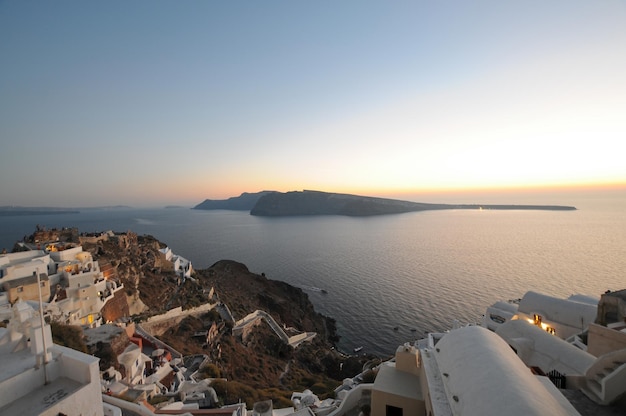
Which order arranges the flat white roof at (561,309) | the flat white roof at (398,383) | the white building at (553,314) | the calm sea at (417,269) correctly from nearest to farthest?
the flat white roof at (398,383) < the flat white roof at (561,309) < the white building at (553,314) < the calm sea at (417,269)

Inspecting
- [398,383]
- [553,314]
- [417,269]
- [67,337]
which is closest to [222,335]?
[67,337]

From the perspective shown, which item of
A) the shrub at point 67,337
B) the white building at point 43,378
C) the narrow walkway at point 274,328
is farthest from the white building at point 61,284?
the white building at point 43,378

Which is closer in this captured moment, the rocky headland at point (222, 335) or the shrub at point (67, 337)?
the shrub at point (67, 337)

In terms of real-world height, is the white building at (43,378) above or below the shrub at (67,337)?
above

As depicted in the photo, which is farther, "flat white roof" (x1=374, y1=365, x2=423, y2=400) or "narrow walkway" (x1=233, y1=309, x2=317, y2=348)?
"narrow walkway" (x1=233, y1=309, x2=317, y2=348)

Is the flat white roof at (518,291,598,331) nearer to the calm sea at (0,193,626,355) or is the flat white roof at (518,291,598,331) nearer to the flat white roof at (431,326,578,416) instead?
the flat white roof at (431,326,578,416)

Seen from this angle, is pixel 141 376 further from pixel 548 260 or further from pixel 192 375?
pixel 548 260

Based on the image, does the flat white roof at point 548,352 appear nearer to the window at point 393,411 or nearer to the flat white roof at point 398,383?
the flat white roof at point 398,383

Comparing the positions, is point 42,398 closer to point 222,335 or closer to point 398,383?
point 398,383

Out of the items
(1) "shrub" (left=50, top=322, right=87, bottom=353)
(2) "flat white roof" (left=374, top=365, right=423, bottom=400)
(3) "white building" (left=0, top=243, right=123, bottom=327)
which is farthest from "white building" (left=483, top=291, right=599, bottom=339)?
(3) "white building" (left=0, top=243, right=123, bottom=327)

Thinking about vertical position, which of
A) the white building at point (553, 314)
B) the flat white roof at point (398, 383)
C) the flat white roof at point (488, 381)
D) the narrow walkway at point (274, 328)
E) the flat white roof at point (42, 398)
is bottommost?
the narrow walkway at point (274, 328)

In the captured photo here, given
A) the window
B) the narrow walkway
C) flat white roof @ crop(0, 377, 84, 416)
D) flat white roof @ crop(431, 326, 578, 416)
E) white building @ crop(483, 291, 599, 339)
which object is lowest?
the narrow walkway
